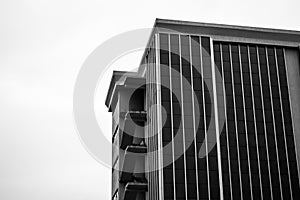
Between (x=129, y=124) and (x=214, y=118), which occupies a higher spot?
(x=129, y=124)

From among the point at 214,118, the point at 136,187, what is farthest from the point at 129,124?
the point at 214,118

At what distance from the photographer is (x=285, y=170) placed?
162ft

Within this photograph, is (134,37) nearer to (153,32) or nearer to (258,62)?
(153,32)

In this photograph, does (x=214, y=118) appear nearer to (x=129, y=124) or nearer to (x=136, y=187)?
(x=136, y=187)

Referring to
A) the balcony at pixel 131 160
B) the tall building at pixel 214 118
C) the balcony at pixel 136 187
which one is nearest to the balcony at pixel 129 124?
the tall building at pixel 214 118

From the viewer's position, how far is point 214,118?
4972 cm

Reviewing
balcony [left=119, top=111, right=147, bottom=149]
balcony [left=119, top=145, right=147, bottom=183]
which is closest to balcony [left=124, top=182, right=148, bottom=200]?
→ balcony [left=119, top=145, right=147, bottom=183]

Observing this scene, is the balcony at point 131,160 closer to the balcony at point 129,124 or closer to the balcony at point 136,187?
the balcony at point 136,187

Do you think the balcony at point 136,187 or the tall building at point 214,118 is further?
the balcony at point 136,187

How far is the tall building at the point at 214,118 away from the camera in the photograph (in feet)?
156

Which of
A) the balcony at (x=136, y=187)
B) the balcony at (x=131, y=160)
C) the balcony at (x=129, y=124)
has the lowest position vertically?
the balcony at (x=136, y=187)

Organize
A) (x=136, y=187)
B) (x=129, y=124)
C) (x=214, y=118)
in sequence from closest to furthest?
(x=214, y=118)
(x=136, y=187)
(x=129, y=124)

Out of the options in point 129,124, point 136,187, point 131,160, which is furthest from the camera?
point 129,124

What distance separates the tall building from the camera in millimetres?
47625
